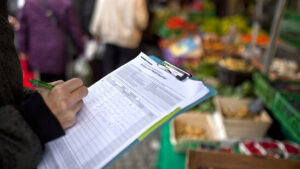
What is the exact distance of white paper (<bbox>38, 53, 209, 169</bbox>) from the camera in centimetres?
72

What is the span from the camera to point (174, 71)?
89 centimetres

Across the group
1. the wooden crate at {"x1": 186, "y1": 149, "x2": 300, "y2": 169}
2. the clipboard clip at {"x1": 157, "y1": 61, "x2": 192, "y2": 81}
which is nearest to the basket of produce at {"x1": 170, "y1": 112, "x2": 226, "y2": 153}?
the wooden crate at {"x1": 186, "y1": 149, "x2": 300, "y2": 169}

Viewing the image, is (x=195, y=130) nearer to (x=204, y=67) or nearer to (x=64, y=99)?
(x=204, y=67)

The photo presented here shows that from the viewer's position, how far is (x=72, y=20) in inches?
122

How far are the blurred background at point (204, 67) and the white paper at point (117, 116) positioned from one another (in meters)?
0.68

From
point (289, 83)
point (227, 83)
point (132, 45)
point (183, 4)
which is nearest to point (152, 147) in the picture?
point (227, 83)

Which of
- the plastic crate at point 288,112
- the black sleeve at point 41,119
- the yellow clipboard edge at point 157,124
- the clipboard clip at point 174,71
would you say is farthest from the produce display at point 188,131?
the black sleeve at point 41,119

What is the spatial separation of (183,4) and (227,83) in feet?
14.9

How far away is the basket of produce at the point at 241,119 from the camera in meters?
2.13

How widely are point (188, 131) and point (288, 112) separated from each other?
982 mm

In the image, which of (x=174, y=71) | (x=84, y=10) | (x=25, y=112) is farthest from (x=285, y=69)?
(x=84, y=10)

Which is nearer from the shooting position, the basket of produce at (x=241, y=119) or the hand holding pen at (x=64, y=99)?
the hand holding pen at (x=64, y=99)

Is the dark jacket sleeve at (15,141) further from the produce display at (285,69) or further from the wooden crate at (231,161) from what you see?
the produce display at (285,69)

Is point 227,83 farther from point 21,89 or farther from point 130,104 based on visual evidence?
→ point 21,89
